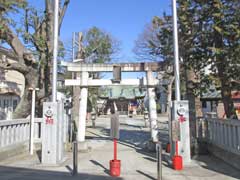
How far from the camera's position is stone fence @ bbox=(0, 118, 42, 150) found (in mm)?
10781

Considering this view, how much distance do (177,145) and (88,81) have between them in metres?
5.50

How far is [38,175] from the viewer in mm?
8391

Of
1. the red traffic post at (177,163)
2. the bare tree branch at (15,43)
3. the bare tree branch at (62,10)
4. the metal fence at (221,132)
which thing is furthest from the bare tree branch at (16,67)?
the red traffic post at (177,163)

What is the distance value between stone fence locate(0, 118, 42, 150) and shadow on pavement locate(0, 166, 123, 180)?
1.93 meters

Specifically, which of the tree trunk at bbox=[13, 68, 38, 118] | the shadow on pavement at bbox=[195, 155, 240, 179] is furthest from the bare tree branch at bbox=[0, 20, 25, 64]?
the shadow on pavement at bbox=[195, 155, 240, 179]

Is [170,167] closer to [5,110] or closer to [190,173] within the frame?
[190,173]

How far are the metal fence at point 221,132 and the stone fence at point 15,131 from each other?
6.79 metres

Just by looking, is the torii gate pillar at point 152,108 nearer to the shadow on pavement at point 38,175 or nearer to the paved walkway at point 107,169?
the paved walkway at point 107,169

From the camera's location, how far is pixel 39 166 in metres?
9.66

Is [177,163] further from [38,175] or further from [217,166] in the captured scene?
[38,175]

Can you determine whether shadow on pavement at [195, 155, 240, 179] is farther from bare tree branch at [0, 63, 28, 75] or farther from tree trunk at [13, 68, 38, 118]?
bare tree branch at [0, 63, 28, 75]

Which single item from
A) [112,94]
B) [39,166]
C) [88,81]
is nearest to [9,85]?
[88,81]

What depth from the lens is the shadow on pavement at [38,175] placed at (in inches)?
315

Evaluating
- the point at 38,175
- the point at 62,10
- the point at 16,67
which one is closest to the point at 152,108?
the point at 16,67
